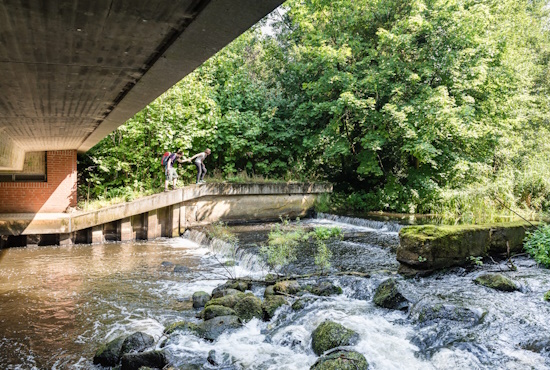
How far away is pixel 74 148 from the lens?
13.1 meters

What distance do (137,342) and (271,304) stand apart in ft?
7.12

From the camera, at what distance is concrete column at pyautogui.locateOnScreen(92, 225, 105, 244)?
12.9 m

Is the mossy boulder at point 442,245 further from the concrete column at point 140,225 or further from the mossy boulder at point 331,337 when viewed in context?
the concrete column at point 140,225

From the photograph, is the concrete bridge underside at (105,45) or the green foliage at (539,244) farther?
the green foliage at (539,244)

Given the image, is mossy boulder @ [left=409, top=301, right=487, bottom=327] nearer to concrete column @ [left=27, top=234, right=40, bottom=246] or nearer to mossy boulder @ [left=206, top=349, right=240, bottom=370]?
mossy boulder @ [left=206, top=349, right=240, bottom=370]

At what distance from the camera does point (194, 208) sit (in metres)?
15.1

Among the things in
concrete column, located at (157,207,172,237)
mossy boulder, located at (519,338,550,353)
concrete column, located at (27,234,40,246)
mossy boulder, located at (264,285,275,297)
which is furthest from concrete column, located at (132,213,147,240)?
mossy boulder, located at (519,338,550,353)

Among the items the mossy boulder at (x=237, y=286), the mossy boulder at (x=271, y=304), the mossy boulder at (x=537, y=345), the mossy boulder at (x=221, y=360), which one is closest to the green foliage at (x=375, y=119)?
the mossy boulder at (x=237, y=286)

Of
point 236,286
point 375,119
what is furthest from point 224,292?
point 375,119

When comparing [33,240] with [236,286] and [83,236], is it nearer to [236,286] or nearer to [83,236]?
[83,236]

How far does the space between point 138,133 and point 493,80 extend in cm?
1412

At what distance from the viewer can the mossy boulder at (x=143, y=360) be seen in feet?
15.3

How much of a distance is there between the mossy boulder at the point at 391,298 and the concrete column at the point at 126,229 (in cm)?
952

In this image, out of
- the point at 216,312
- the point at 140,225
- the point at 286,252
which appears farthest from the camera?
the point at 140,225
